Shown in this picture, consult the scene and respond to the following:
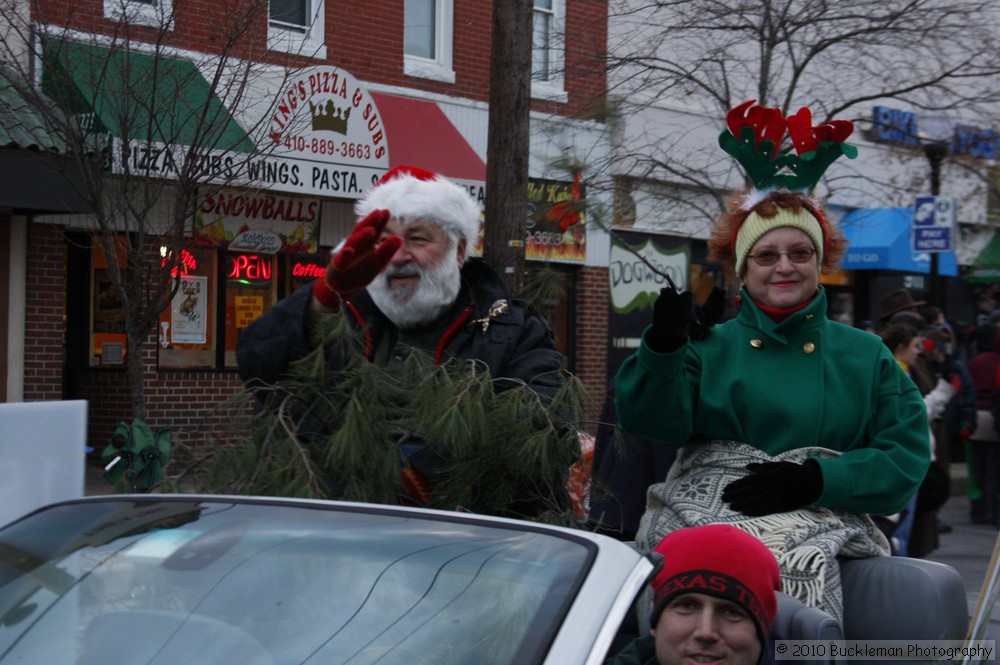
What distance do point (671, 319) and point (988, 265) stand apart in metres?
18.1

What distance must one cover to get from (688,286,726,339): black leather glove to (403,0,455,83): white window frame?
10547mm

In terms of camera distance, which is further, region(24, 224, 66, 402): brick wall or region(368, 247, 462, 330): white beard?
region(24, 224, 66, 402): brick wall

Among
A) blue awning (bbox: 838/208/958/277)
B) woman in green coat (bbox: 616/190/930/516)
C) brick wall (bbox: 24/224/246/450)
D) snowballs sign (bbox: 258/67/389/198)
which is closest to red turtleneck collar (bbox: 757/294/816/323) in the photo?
woman in green coat (bbox: 616/190/930/516)

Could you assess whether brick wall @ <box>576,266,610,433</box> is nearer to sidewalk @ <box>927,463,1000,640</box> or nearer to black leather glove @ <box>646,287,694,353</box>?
sidewalk @ <box>927,463,1000,640</box>

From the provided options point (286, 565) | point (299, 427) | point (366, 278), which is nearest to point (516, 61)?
point (366, 278)

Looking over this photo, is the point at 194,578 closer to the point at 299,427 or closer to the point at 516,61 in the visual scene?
the point at 299,427

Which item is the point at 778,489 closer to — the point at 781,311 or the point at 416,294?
the point at 781,311

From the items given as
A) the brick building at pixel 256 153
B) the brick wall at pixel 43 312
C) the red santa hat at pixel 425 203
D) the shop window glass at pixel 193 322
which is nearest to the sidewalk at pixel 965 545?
the brick building at pixel 256 153

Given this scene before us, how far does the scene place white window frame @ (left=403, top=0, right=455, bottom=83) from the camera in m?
13.8

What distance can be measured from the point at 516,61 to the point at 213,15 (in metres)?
4.72

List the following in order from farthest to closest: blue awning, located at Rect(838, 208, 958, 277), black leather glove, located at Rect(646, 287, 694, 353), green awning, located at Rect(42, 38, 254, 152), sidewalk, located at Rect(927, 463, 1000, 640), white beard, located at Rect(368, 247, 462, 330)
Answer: blue awning, located at Rect(838, 208, 958, 277) < sidewalk, located at Rect(927, 463, 1000, 640) < green awning, located at Rect(42, 38, 254, 152) < white beard, located at Rect(368, 247, 462, 330) < black leather glove, located at Rect(646, 287, 694, 353)

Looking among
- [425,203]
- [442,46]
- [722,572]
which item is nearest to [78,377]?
[442,46]

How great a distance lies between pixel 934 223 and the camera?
11.8m

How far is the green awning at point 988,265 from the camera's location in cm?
1937
